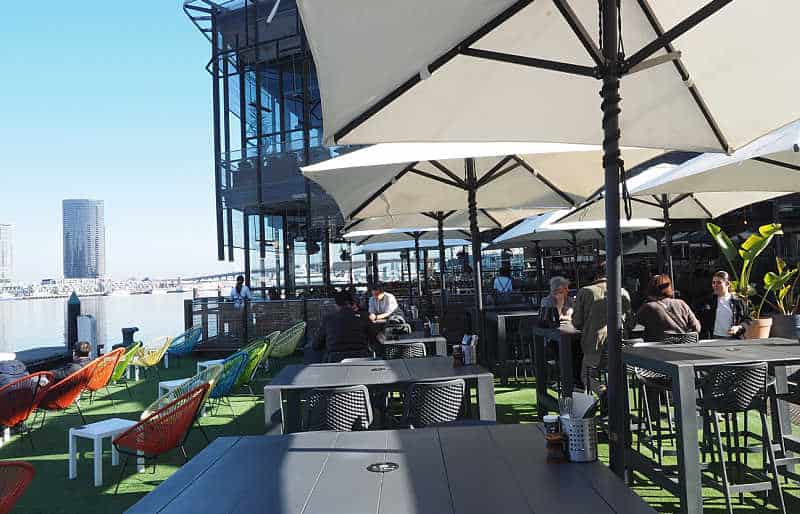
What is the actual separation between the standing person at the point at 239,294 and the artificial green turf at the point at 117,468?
4.36 m

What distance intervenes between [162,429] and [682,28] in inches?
179

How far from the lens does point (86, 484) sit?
5555 millimetres

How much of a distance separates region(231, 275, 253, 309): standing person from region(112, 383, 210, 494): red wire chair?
9.58 m

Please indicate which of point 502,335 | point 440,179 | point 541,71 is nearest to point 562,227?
point 502,335

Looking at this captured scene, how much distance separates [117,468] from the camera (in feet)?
19.8

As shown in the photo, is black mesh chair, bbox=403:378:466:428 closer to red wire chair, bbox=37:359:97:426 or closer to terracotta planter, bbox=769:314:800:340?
terracotta planter, bbox=769:314:800:340

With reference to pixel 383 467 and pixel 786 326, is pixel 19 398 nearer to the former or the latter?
pixel 383 467

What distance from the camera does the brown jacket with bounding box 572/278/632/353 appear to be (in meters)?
6.00

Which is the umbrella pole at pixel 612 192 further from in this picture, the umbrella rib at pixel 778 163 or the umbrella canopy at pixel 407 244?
the umbrella canopy at pixel 407 244

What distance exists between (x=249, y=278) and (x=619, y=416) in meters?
18.1

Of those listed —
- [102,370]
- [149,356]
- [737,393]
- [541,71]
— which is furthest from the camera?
[149,356]

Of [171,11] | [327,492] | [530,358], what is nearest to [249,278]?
[171,11]

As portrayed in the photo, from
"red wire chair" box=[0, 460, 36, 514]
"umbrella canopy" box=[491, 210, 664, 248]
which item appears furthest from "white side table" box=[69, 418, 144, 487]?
"umbrella canopy" box=[491, 210, 664, 248]

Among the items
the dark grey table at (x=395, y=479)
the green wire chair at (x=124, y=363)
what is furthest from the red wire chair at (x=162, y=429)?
the green wire chair at (x=124, y=363)
